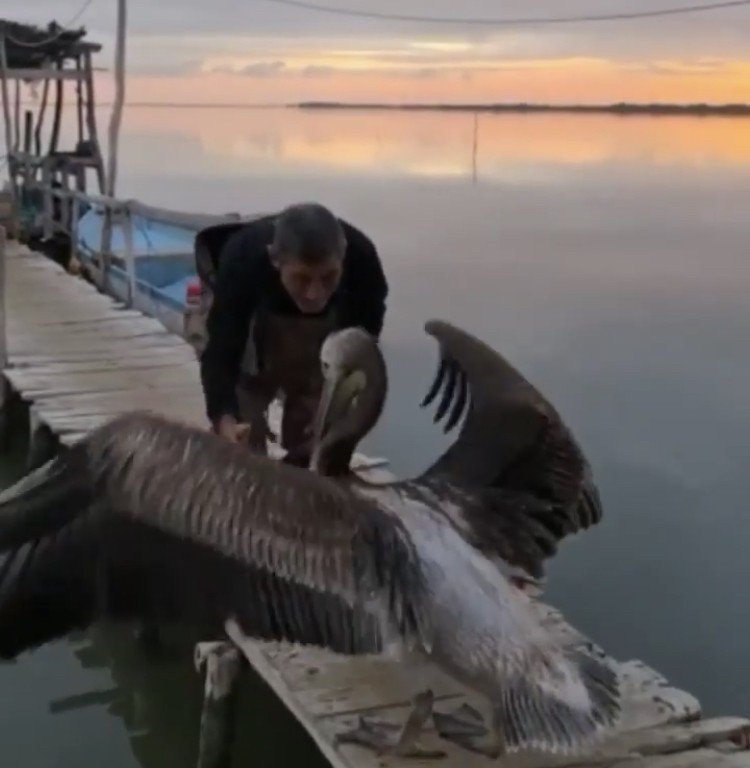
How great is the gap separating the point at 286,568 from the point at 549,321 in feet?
42.3

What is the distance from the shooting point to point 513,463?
402 cm

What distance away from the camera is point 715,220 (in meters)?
27.4

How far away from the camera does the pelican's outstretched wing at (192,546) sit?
322 centimetres

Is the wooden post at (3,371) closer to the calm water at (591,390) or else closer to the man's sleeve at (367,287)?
the calm water at (591,390)

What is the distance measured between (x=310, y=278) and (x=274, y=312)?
1.46ft

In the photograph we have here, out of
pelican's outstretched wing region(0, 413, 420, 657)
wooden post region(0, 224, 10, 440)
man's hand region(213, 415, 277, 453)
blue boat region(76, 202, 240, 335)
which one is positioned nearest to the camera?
pelican's outstretched wing region(0, 413, 420, 657)

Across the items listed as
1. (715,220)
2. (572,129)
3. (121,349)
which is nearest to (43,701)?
(121,349)

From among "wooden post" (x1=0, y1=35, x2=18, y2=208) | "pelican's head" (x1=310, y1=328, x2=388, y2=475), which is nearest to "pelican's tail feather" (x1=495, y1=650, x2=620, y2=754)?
"pelican's head" (x1=310, y1=328, x2=388, y2=475)

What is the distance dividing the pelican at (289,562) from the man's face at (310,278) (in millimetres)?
228

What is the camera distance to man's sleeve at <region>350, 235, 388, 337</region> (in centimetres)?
440

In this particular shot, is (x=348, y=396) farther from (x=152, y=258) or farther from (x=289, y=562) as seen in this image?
(x=152, y=258)

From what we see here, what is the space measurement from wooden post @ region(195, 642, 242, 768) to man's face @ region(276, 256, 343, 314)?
1477 mm

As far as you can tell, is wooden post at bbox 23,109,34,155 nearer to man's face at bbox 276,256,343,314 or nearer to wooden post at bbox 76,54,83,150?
wooden post at bbox 76,54,83,150

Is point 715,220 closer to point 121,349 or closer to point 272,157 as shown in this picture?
point 121,349
